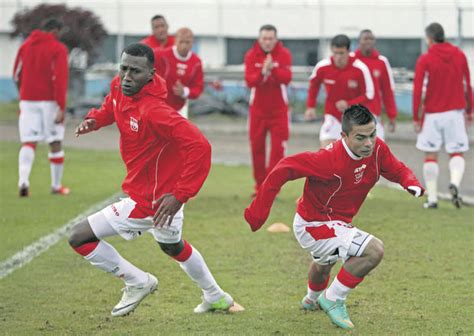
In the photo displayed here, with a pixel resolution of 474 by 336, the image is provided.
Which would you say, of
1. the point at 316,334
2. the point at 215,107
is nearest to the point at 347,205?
the point at 316,334

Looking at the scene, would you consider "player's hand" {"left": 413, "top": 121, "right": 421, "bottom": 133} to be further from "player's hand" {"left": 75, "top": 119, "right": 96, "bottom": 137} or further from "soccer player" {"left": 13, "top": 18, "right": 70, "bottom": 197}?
"player's hand" {"left": 75, "top": 119, "right": 96, "bottom": 137}

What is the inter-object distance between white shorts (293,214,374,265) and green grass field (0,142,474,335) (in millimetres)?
508

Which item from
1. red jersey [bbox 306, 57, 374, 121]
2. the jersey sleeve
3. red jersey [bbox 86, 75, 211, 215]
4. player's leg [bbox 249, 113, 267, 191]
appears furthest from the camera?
player's leg [bbox 249, 113, 267, 191]

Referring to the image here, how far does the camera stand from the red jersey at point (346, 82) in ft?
45.4

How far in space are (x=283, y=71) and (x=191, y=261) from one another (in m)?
7.01

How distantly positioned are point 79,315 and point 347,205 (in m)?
2.15

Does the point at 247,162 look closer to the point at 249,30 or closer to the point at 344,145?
the point at 344,145

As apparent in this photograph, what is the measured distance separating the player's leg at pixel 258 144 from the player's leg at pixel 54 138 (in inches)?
106

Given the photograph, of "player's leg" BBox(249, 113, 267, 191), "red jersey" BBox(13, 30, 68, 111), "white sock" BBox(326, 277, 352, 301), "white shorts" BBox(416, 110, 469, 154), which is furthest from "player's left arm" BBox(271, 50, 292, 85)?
"white sock" BBox(326, 277, 352, 301)

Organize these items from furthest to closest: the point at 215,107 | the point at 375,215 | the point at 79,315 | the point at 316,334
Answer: the point at 215,107, the point at 375,215, the point at 79,315, the point at 316,334

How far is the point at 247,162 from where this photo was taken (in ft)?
69.7

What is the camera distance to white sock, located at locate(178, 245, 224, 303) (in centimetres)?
814

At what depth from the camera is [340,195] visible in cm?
798

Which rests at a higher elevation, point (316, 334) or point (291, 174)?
point (291, 174)
